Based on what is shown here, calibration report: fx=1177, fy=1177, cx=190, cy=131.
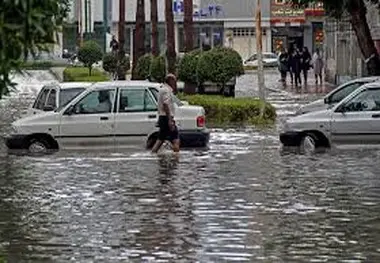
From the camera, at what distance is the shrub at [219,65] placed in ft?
115

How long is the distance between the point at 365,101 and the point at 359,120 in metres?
0.53

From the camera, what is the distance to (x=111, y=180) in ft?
58.2

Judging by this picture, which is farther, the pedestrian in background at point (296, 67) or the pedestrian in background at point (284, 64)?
the pedestrian in background at point (284, 64)

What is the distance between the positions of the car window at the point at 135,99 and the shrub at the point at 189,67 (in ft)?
44.9

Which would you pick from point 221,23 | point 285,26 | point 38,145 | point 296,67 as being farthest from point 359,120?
point 221,23

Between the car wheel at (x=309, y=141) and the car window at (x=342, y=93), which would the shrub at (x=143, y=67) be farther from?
the car wheel at (x=309, y=141)

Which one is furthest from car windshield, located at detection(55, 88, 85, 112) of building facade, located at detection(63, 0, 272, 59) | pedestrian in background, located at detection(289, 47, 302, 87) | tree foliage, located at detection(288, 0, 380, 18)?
building facade, located at detection(63, 0, 272, 59)

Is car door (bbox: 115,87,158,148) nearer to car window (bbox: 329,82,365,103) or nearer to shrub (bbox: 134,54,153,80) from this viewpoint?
car window (bbox: 329,82,365,103)

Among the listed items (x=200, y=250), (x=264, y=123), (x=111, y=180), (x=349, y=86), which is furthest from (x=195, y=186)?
(x=264, y=123)

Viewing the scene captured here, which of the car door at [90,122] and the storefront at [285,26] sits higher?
the storefront at [285,26]

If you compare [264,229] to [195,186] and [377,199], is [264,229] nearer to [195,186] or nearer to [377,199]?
[377,199]

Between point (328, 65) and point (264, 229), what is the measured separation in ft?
147

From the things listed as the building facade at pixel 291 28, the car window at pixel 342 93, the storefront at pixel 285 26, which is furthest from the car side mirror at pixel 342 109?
the storefront at pixel 285 26

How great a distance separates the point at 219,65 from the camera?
3503 centimetres
